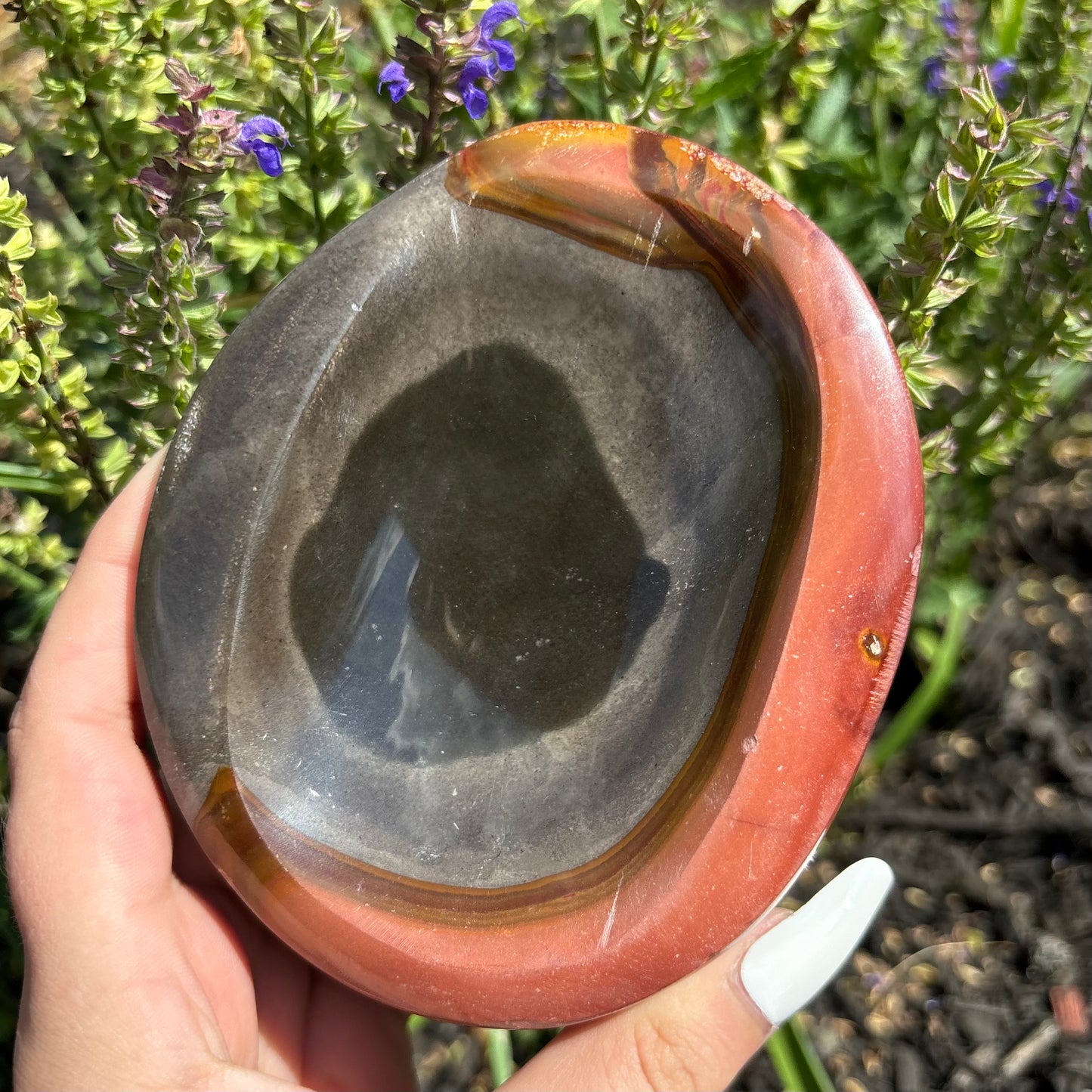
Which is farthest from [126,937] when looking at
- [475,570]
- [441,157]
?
[441,157]

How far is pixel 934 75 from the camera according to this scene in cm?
133

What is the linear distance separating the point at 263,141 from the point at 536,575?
1.57 ft

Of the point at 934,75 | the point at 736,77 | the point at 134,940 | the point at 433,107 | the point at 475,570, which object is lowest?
the point at 134,940

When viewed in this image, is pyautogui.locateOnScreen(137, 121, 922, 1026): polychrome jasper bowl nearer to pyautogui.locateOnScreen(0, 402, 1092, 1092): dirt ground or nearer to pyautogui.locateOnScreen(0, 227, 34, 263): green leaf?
pyautogui.locateOnScreen(0, 227, 34, 263): green leaf

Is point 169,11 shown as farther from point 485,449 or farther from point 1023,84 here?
point 1023,84

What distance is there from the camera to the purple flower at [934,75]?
1.29m

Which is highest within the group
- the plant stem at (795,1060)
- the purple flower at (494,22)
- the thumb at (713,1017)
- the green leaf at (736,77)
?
the purple flower at (494,22)

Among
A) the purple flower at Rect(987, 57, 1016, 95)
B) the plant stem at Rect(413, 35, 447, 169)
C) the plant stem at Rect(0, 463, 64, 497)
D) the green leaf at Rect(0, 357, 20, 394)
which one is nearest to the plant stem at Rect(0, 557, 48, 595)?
the plant stem at Rect(0, 463, 64, 497)

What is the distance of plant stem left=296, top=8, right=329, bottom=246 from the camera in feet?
3.09

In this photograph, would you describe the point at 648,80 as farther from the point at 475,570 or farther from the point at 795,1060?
the point at 795,1060

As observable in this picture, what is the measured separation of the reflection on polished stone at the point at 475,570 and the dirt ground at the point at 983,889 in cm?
61

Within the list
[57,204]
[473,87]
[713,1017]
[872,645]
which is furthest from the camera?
[57,204]

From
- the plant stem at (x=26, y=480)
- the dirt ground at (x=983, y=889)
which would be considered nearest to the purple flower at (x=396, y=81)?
the plant stem at (x=26, y=480)

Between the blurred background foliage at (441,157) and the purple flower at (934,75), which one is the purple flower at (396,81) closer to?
the blurred background foliage at (441,157)
